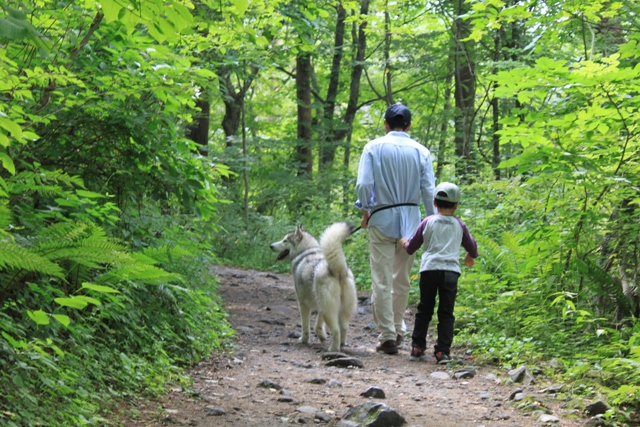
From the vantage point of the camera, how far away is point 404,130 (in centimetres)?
770

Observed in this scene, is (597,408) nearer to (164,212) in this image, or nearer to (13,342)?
(13,342)

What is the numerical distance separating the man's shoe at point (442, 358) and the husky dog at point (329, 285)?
1216 mm

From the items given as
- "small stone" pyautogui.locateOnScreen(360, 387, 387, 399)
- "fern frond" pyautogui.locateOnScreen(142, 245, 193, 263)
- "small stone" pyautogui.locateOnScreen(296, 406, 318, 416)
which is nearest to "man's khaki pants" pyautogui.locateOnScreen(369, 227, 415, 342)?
"small stone" pyautogui.locateOnScreen(360, 387, 387, 399)

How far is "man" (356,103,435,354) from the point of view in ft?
24.2

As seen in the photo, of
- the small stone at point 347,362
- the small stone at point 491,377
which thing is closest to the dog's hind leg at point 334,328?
the small stone at point 347,362

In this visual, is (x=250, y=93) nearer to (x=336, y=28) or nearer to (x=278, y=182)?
(x=336, y=28)

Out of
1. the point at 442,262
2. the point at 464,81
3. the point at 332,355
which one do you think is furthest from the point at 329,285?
the point at 464,81

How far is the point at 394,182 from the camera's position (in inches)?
294

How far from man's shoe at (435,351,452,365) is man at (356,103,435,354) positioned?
2.32ft

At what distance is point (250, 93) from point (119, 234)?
70.0 feet

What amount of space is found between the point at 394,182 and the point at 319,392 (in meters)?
2.92

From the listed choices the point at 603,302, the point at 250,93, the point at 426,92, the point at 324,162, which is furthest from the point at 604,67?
the point at 250,93

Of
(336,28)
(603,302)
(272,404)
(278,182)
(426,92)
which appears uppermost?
(336,28)

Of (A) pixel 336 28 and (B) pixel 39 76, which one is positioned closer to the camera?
(B) pixel 39 76
